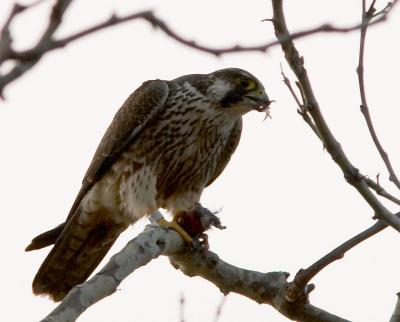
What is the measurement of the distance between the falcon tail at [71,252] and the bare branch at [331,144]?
A: 9.90 feet

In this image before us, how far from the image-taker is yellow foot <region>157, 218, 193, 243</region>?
4.94m

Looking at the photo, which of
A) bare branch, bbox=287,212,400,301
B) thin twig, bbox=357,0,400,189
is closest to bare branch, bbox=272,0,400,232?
thin twig, bbox=357,0,400,189

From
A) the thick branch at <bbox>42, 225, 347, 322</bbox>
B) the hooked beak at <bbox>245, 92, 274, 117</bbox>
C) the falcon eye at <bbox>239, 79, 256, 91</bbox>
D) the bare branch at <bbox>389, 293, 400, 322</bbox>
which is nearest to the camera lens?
the bare branch at <bbox>389, 293, 400, 322</bbox>

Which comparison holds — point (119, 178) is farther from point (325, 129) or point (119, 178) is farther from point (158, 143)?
point (325, 129)

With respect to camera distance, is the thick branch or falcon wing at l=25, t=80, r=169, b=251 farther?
falcon wing at l=25, t=80, r=169, b=251

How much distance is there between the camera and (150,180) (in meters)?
5.66

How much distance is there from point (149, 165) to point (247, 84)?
874mm

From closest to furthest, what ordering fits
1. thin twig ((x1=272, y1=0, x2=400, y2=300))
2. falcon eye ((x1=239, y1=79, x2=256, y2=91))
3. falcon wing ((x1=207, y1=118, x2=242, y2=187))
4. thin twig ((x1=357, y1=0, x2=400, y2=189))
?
thin twig ((x1=272, y1=0, x2=400, y2=300)), thin twig ((x1=357, y1=0, x2=400, y2=189)), falcon eye ((x1=239, y1=79, x2=256, y2=91)), falcon wing ((x1=207, y1=118, x2=242, y2=187))

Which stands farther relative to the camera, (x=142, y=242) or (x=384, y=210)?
(x=142, y=242)

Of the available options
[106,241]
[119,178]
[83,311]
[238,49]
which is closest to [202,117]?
[119,178]

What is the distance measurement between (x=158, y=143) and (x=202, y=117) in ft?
1.14

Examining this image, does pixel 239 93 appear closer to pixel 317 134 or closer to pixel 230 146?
pixel 230 146

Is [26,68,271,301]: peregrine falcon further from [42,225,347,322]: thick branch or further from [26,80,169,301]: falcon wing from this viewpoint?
[42,225,347,322]: thick branch

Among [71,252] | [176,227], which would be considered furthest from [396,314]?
[71,252]
